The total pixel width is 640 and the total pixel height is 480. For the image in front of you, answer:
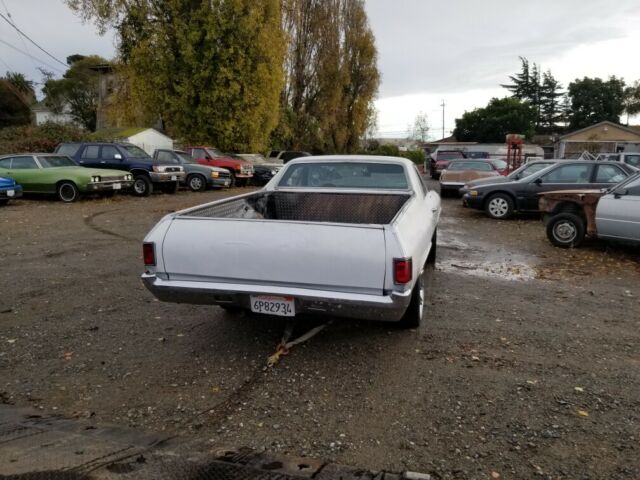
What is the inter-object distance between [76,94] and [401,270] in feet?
183

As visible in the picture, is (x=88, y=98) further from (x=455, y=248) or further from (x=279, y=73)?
(x=455, y=248)

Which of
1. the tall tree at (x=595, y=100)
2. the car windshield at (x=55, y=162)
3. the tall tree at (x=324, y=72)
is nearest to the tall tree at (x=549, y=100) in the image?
the tall tree at (x=595, y=100)

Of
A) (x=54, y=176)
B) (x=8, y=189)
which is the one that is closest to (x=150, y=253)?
(x=8, y=189)

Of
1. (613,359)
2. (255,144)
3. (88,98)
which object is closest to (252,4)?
(255,144)

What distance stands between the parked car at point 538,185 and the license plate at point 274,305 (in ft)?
34.7

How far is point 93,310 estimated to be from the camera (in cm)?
536

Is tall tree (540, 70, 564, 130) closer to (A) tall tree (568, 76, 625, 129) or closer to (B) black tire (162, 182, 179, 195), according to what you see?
(A) tall tree (568, 76, 625, 129)

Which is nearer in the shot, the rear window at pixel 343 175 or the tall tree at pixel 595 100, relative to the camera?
the rear window at pixel 343 175

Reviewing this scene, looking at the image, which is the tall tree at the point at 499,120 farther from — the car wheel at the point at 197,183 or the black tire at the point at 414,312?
the black tire at the point at 414,312

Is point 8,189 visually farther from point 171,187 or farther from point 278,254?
point 278,254

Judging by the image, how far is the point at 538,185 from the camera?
41.7 ft

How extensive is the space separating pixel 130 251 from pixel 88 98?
49323 millimetres

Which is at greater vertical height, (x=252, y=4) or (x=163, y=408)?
(x=252, y=4)

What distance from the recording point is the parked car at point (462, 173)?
59.8ft
